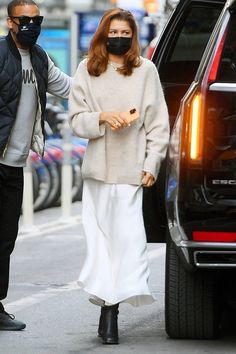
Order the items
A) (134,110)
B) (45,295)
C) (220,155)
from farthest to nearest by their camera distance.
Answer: (45,295)
(134,110)
(220,155)

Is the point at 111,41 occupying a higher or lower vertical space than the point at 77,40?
higher

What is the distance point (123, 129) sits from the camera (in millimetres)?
7230

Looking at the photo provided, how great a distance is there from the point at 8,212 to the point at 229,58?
5.79 ft

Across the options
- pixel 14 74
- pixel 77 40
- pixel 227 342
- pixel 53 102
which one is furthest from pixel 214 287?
pixel 77 40

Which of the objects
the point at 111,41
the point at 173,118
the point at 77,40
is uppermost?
the point at 111,41

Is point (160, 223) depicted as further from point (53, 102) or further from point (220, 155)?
point (53, 102)

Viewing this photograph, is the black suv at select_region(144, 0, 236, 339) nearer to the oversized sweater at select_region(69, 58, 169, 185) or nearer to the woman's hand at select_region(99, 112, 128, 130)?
the oversized sweater at select_region(69, 58, 169, 185)

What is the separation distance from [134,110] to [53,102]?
490 inches

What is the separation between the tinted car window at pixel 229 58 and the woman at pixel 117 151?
63cm

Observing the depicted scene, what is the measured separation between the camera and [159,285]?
9.77m

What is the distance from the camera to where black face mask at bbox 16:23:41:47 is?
24.7 ft

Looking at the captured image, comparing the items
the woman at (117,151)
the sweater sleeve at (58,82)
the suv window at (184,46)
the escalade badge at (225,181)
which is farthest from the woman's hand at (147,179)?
the suv window at (184,46)

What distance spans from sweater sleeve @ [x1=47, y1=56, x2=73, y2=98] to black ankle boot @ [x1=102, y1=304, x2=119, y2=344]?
1413 mm

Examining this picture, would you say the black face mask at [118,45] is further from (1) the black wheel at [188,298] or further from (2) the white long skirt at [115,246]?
(1) the black wheel at [188,298]
